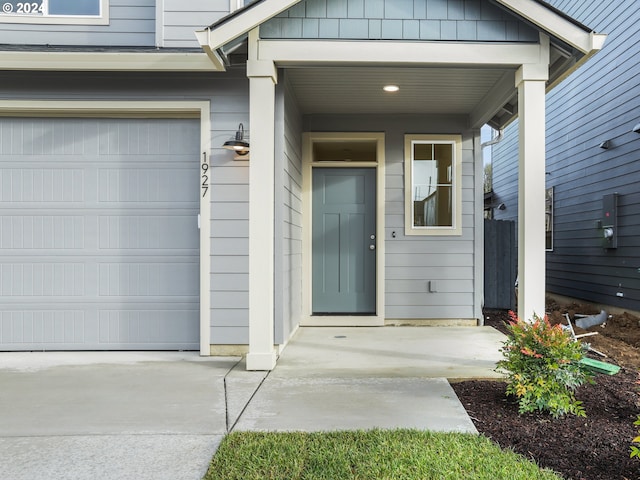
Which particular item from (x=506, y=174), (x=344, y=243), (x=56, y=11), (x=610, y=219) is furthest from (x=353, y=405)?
(x=506, y=174)

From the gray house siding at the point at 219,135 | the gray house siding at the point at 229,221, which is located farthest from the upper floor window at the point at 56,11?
the gray house siding at the point at 229,221

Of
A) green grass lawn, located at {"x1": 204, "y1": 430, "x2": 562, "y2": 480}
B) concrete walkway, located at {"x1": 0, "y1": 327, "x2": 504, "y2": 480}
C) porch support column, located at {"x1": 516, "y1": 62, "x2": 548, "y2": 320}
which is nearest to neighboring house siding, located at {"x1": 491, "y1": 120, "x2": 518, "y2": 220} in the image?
concrete walkway, located at {"x1": 0, "y1": 327, "x2": 504, "y2": 480}

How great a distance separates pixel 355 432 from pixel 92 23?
446cm

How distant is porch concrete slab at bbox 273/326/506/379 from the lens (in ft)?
13.7

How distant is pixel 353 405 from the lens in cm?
333

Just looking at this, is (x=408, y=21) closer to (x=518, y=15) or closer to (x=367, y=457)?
(x=518, y=15)

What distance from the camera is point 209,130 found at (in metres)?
4.76

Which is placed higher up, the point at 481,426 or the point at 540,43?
the point at 540,43

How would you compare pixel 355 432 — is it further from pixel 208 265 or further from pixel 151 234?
pixel 151 234

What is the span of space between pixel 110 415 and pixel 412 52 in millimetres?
3523

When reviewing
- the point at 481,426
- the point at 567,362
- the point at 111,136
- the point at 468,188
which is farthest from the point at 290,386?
the point at 468,188

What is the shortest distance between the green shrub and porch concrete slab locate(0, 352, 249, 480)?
72.7 inches

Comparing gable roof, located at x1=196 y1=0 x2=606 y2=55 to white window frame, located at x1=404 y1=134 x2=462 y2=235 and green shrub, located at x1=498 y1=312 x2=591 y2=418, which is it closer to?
green shrub, located at x1=498 y1=312 x2=591 y2=418

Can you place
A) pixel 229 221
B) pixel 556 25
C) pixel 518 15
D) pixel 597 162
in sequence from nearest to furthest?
pixel 556 25 < pixel 518 15 < pixel 229 221 < pixel 597 162
